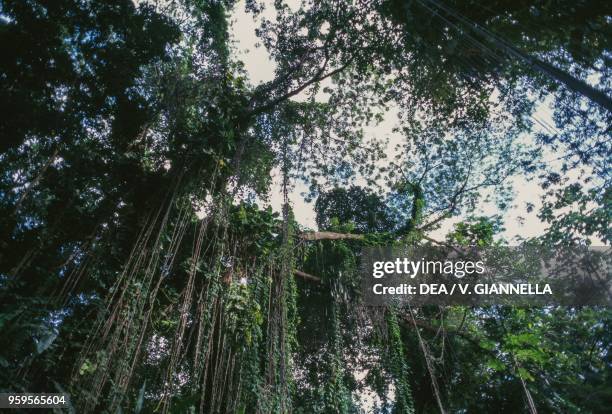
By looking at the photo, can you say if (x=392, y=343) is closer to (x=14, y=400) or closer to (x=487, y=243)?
(x=487, y=243)

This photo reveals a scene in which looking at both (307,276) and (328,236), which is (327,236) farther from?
Answer: (307,276)

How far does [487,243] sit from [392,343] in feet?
8.78

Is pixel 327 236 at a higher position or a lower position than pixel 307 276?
higher

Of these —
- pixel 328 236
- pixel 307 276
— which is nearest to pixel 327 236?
pixel 328 236

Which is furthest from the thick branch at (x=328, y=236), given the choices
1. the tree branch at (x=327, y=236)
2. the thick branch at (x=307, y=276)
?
the thick branch at (x=307, y=276)

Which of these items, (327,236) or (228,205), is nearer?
(228,205)

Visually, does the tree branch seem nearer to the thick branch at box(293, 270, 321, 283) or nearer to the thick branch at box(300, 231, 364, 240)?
the thick branch at box(300, 231, 364, 240)

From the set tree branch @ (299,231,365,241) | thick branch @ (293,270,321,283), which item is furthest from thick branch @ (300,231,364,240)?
thick branch @ (293,270,321,283)

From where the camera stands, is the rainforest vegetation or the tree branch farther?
the tree branch

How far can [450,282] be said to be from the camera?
6.87 metres

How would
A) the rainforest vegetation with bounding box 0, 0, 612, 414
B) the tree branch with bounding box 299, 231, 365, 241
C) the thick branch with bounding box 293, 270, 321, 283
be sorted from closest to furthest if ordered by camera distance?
the rainforest vegetation with bounding box 0, 0, 612, 414
the tree branch with bounding box 299, 231, 365, 241
the thick branch with bounding box 293, 270, 321, 283

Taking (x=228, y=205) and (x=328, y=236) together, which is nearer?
(x=228, y=205)

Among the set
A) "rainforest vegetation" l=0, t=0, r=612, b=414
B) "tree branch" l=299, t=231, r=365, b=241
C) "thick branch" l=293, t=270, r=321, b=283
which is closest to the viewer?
"rainforest vegetation" l=0, t=0, r=612, b=414

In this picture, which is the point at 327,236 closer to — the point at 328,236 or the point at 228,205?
the point at 328,236
